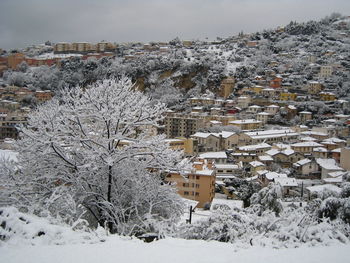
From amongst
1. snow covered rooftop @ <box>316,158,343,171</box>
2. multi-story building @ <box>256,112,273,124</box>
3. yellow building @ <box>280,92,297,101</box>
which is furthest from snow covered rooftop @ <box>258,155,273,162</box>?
yellow building @ <box>280,92,297,101</box>

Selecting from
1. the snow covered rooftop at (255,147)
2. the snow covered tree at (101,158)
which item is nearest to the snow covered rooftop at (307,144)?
the snow covered rooftop at (255,147)

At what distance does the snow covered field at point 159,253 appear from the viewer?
3.64 m

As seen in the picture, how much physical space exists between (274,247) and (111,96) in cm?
398

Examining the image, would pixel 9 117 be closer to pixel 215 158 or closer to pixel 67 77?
pixel 215 158

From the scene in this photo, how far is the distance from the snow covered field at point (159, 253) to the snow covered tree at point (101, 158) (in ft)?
7.16

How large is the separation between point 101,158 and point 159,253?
9.25ft

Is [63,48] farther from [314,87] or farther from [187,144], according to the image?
[187,144]

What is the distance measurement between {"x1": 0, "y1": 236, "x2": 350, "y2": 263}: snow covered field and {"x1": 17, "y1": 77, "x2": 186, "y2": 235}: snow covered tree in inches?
85.9

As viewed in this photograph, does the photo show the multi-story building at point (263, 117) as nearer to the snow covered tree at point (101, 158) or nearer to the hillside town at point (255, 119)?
the hillside town at point (255, 119)

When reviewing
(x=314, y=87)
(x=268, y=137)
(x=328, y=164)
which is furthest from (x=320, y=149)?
(x=314, y=87)

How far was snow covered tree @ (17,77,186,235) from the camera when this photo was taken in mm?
6426

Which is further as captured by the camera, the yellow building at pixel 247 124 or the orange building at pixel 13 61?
the orange building at pixel 13 61

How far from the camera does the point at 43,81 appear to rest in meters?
70.8

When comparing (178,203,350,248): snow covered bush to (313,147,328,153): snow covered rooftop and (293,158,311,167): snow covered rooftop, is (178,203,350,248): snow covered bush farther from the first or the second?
(313,147,328,153): snow covered rooftop
